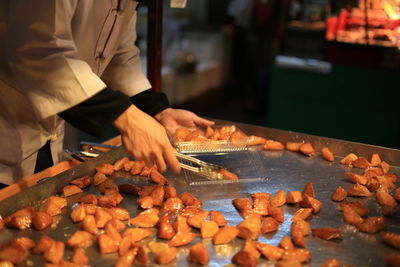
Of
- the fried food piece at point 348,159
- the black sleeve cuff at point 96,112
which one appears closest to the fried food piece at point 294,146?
the fried food piece at point 348,159

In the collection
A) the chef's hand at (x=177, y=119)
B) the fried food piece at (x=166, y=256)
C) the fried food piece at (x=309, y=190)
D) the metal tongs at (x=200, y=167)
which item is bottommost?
the fried food piece at (x=166, y=256)

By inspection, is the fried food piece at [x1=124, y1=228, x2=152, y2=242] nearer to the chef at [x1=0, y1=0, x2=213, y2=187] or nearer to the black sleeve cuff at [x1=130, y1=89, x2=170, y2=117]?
the chef at [x1=0, y1=0, x2=213, y2=187]

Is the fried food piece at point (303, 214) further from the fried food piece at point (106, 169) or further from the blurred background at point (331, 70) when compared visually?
the blurred background at point (331, 70)

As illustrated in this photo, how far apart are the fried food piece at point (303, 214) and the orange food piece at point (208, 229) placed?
0.28 m

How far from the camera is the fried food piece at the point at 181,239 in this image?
135cm

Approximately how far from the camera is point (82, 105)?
137 cm

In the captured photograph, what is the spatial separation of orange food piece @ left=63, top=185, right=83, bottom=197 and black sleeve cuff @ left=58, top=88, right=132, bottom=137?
33 cm

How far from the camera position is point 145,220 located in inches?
57.3

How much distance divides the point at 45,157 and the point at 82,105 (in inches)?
23.9

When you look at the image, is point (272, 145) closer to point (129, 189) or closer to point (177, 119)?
point (177, 119)

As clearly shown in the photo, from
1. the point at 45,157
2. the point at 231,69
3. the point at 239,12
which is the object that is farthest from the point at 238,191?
the point at 231,69

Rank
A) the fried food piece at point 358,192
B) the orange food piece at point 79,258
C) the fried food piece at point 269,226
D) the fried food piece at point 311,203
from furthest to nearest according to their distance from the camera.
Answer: the fried food piece at point 358,192, the fried food piece at point 311,203, the fried food piece at point 269,226, the orange food piece at point 79,258

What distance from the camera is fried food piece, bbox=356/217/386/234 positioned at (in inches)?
57.3

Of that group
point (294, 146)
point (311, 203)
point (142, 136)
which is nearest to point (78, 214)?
point (142, 136)
